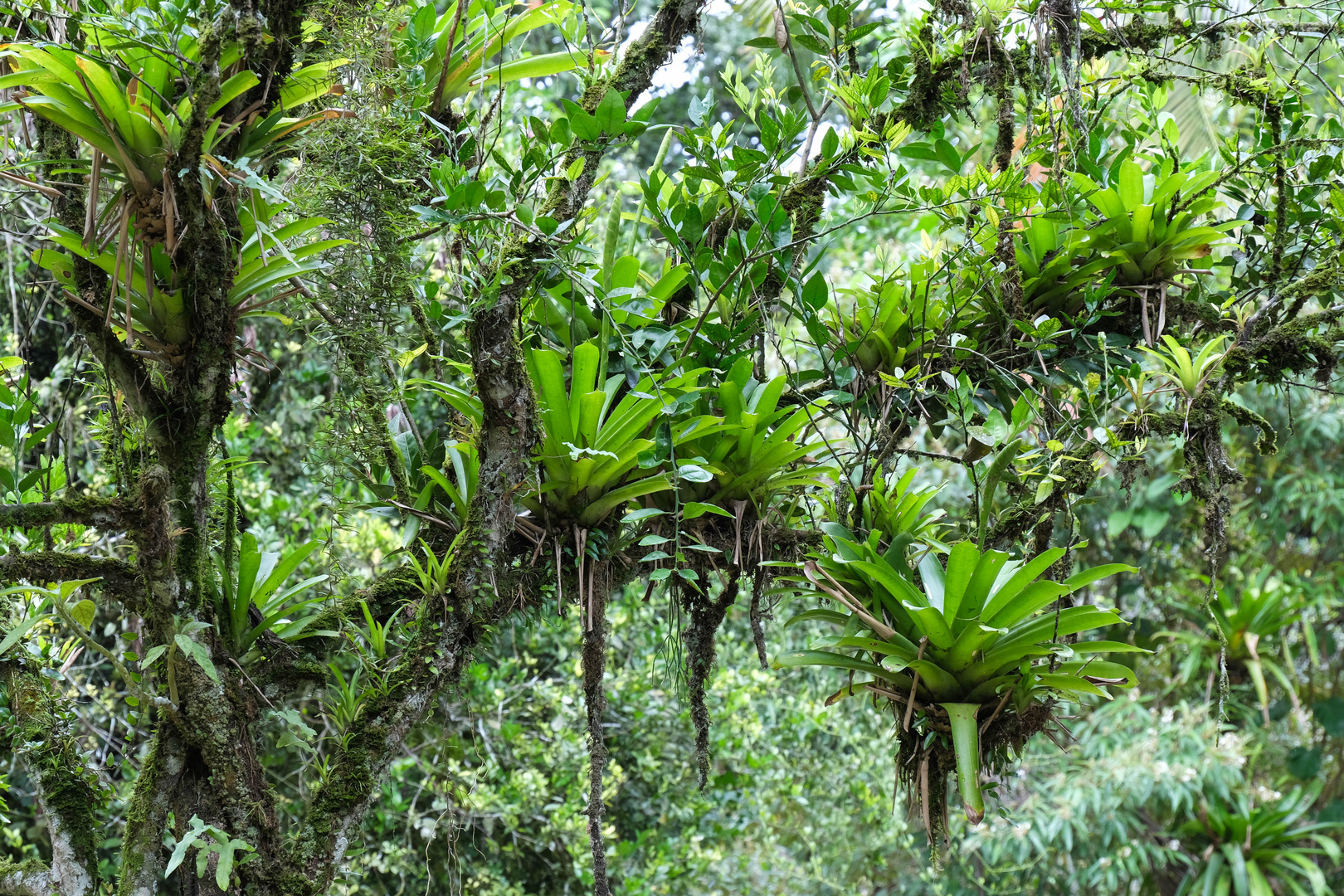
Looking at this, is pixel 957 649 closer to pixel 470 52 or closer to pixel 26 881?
pixel 470 52

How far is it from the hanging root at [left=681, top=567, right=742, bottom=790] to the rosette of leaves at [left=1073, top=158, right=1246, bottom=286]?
0.89 meters

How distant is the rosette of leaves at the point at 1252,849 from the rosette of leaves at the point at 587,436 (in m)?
4.23

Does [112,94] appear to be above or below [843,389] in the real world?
above

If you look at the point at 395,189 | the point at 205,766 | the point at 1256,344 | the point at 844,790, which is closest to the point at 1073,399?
the point at 1256,344

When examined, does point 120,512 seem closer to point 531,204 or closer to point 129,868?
point 129,868

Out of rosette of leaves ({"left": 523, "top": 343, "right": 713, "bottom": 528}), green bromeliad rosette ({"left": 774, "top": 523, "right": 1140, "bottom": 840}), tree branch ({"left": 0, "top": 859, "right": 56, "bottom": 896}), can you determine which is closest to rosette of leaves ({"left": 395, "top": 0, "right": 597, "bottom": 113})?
rosette of leaves ({"left": 523, "top": 343, "right": 713, "bottom": 528})

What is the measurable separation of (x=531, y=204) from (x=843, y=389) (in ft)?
2.03

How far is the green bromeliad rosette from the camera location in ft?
4.28

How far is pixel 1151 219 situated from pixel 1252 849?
13.9 feet

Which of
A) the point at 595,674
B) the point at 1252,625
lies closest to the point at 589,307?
the point at 595,674

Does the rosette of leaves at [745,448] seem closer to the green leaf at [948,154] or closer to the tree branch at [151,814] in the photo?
the green leaf at [948,154]

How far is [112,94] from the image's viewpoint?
109cm

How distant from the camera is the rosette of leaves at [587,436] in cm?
133

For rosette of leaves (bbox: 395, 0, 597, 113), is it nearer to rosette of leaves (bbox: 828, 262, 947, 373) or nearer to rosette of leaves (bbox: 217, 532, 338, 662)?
rosette of leaves (bbox: 828, 262, 947, 373)
